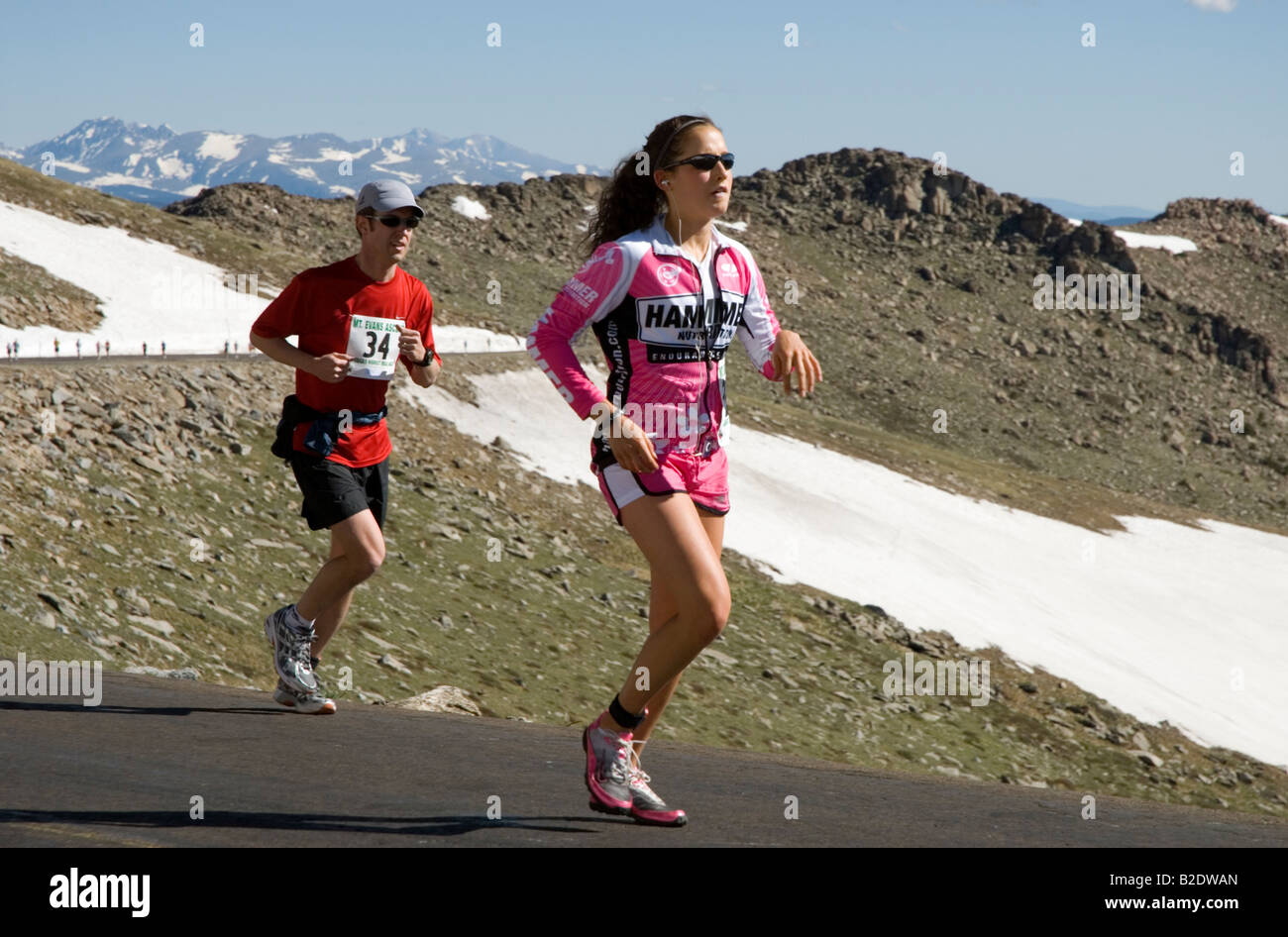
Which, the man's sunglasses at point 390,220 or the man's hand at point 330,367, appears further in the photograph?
the man's sunglasses at point 390,220

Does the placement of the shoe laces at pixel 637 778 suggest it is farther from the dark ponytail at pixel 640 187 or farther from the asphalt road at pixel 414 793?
the dark ponytail at pixel 640 187

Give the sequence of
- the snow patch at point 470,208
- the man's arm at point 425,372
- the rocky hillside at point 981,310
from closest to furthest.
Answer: the man's arm at point 425,372, the rocky hillside at point 981,310, the snow patch at point 470,208

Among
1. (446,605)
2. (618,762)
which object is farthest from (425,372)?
(446,605)

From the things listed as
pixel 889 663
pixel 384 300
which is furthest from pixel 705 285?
pixel 889 663

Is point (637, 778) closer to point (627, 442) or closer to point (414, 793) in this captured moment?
point (414, 793)

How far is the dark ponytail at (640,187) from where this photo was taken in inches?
236

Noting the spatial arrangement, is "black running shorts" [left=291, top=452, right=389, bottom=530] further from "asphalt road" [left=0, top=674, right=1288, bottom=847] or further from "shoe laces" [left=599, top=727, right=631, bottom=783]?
"shoe laces" [left=599, top=727, right=631, bottom=783]

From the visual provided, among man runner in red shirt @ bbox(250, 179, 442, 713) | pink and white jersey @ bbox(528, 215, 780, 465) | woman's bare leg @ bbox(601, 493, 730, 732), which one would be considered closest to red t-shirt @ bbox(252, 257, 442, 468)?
man runner in red shirt @ bbox(250, 179, 442, 713)

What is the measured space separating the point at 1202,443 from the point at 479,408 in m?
69.0

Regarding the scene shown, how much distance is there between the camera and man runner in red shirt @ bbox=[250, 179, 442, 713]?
8.02 metres

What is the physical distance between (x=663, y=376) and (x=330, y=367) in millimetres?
2669

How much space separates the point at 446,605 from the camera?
59.8 ft

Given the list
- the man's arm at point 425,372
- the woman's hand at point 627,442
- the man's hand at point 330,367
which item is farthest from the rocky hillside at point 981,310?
the woman's hand at point 627,442

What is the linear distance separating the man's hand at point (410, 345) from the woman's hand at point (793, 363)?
9.65ft
